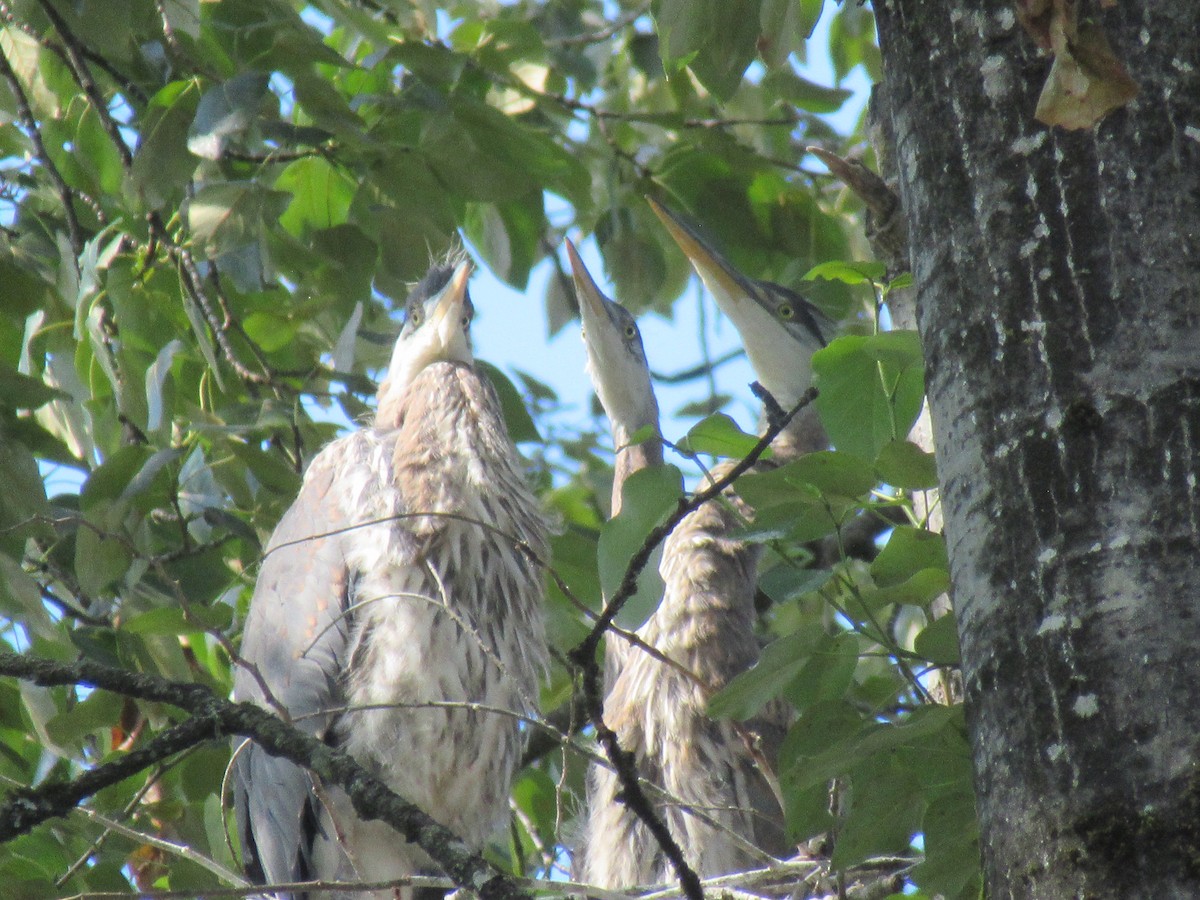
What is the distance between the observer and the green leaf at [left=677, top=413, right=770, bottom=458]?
5.27 feet

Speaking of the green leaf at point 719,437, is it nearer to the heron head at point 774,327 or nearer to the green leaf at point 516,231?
the green leaf at point 516,231

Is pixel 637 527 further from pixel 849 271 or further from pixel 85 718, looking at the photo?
pixel 85 718

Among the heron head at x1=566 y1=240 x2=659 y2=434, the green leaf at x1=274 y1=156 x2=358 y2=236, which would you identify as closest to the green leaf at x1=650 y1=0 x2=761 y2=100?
the green leaf at x1=274 y1=156 x2=358 y2=236

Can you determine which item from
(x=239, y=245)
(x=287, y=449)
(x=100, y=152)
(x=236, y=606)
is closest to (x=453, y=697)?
(x=236, y=606)

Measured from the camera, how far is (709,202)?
11.5 feet

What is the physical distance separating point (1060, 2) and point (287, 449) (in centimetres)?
232

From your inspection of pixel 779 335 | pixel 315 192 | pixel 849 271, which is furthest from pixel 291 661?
pixel 779 335

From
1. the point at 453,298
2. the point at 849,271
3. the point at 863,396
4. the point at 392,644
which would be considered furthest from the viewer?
the point at 453,298

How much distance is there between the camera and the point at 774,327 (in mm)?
4297

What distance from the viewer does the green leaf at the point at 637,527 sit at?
153 cm

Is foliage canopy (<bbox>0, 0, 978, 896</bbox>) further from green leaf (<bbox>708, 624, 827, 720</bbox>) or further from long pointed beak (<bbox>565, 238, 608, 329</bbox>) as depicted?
long pointed beak (<bbox>565, 238, 608, 329</bbox>)

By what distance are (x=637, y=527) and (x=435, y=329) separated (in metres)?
2.11

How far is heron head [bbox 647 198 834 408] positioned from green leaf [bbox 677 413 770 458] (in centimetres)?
263

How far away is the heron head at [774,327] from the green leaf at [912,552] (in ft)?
8.68
